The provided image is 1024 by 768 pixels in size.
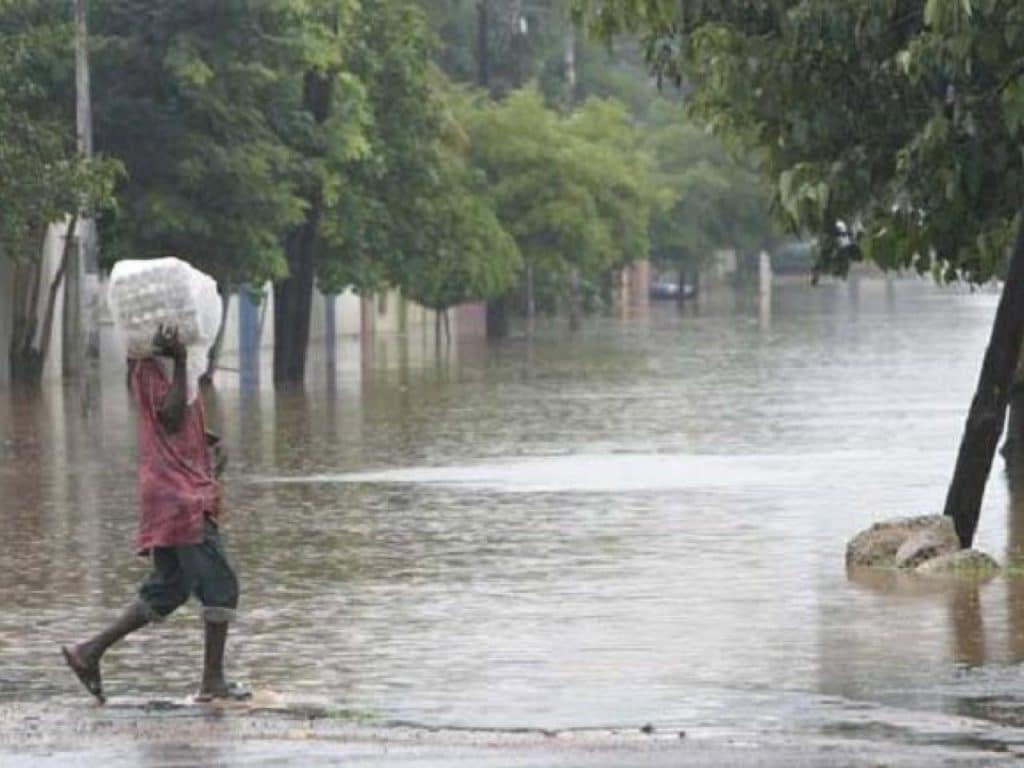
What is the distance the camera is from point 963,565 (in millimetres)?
17734

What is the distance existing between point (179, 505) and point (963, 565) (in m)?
6.72

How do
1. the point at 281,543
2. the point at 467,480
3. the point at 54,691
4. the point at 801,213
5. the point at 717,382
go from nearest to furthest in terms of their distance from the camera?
the point at 54,691 → the point at 801,213 → the point at 281,543 → the point at 467,480 → the point at 717,382

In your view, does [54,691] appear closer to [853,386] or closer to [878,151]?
[878,151]

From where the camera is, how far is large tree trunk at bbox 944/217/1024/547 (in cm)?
1773

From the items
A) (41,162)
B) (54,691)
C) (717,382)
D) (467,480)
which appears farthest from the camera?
(717,382)

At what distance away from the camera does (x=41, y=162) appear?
4319cm

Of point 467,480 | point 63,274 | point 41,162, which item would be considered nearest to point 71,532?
point 467,480

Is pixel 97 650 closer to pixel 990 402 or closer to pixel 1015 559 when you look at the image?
pixel 990 402

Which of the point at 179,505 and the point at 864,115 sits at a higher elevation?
the point at 864,115

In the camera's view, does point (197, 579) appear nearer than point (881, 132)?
Yes

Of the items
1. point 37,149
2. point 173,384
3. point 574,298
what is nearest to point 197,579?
point 173,384

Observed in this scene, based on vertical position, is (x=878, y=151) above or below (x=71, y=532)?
above

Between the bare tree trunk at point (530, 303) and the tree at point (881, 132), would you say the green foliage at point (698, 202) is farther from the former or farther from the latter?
the tree at point (881, 132)

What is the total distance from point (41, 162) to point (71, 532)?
21.7 m
